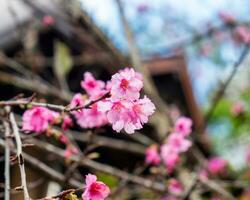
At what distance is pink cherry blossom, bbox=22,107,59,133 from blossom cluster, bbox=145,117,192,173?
95 cm

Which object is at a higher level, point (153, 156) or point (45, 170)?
point (153, 156)

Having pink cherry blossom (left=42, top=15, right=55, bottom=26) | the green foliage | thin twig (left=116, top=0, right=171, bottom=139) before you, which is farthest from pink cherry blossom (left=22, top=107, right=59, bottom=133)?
thin twig (left=116, top=0, right=171, bottom=139)

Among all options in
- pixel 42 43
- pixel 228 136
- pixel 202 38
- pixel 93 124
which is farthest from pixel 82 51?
pixel 228 136

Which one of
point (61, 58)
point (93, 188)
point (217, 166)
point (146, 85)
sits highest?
point (146, 85)

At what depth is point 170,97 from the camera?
23.7 ft

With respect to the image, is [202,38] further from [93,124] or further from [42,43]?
[93,124]

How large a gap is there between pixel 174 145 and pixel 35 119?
121 cm

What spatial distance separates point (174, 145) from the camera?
2996 millimetres

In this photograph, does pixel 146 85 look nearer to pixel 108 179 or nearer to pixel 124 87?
pixel 108 179

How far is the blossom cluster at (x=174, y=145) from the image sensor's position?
273 cm

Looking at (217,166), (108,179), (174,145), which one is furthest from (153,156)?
(217,166)

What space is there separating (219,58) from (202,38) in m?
2.43

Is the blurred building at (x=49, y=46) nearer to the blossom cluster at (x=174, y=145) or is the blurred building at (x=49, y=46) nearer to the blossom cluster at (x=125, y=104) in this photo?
the blossom cluster at (x=174, y=145)

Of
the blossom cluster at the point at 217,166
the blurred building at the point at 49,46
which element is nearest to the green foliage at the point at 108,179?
the blurred building at the point at 49,46
